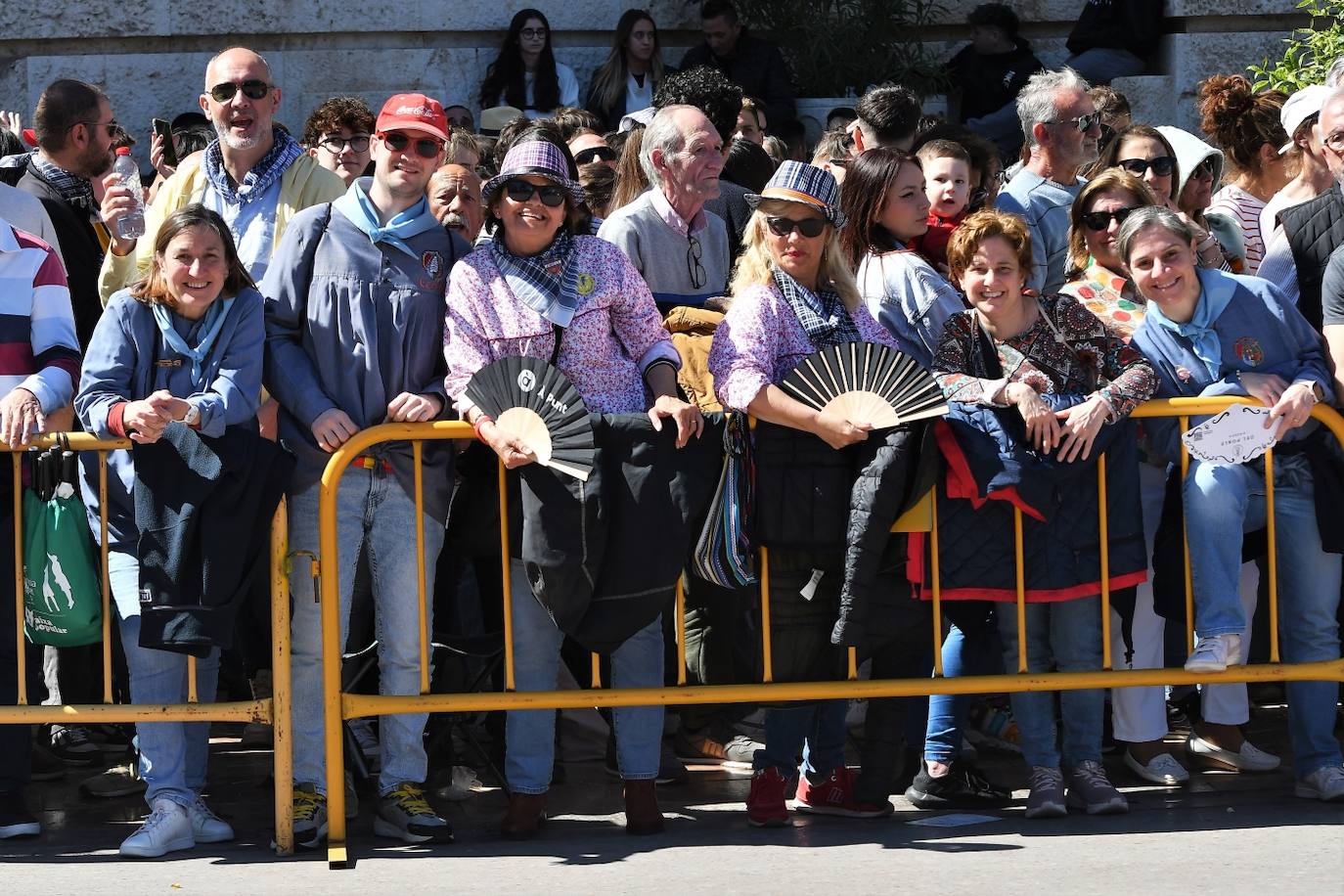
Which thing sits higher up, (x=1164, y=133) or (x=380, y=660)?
(x=1164, y=133)

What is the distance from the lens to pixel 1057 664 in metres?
5.73

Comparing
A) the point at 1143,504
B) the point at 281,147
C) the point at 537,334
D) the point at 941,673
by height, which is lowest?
the point at 941,673

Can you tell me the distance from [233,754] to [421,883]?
181cm

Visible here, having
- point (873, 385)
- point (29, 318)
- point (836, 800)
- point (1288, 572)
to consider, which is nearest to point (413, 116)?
point (29, 318)

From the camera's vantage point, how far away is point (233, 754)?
6660 millimetres

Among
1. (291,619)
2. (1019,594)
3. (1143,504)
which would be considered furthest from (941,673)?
(291,619)

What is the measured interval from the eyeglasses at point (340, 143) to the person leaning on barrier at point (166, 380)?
1.43m

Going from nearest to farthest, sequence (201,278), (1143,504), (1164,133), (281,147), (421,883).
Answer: (421,883)
(201,278)
(1143,504)
(281,147)
(1164,133)

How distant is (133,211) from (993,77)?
6.65m

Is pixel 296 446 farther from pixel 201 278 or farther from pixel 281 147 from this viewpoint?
pixel 281 147

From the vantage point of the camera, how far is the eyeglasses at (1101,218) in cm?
627

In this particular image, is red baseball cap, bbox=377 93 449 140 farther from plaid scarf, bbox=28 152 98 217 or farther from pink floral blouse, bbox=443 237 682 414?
plaid scarf, bbox=28 152 98 217

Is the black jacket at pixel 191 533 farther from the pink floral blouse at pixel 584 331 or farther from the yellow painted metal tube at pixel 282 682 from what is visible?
the pink floral blouse at pixel 584 331

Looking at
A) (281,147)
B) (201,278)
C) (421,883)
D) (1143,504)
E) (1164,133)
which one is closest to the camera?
(421,883)
